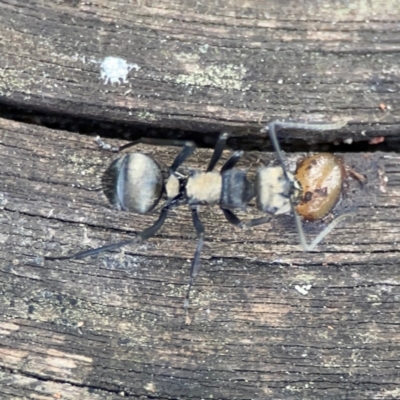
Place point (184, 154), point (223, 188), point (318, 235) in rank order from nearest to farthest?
point (318, 235), point (184, 154), point (223, 188)

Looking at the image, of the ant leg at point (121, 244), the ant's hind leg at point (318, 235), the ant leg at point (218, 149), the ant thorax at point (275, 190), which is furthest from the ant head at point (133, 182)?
the ant's hind leg at point (318, 235)

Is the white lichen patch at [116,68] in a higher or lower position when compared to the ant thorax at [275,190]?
higher

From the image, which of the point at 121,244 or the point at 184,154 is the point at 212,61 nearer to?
the point at 184,154

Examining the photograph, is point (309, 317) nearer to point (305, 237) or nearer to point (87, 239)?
point (305, 237)

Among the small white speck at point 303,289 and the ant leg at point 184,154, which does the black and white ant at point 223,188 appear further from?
the small white speck at point 303,289

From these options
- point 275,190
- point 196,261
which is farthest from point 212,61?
point 196,261

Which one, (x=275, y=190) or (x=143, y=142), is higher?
(x=143, y=142)

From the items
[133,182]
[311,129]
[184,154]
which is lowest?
[133,182]

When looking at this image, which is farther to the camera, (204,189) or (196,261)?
(204,189)
